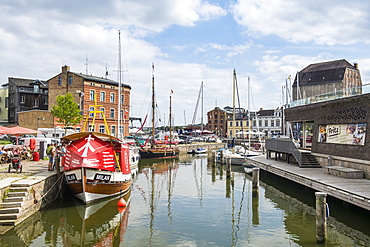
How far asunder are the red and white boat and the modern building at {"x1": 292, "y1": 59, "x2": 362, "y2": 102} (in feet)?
174

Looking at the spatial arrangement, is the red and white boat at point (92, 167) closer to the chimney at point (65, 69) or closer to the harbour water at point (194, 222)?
the harbour water at point (194, 222)

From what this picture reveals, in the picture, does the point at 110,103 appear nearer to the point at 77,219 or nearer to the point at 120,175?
the point at 120,175

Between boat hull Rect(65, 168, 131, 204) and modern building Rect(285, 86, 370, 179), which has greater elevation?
modern building Rect(285, 86, 370, 179)

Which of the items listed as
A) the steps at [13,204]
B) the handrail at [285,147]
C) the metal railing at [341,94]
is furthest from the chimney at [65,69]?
the steps at [13,204]

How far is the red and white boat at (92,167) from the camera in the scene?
16.0 meters

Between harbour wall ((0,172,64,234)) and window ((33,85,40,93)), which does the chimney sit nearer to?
window ((33,85,40,93))

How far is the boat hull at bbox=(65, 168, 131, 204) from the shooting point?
1603 centimetres

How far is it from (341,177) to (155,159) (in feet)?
96.8

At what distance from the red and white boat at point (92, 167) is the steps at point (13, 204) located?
2936mm

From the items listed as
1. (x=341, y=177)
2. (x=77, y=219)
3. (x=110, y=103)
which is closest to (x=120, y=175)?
(x=77, y=219)

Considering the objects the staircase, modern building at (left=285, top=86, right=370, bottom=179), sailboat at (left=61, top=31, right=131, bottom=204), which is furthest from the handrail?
sailboat at (left=61, top=31, right=131, bottom=204)

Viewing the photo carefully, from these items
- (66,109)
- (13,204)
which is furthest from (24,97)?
(13,204)

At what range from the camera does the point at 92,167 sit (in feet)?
52.6

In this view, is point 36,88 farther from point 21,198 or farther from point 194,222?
point 194,222
